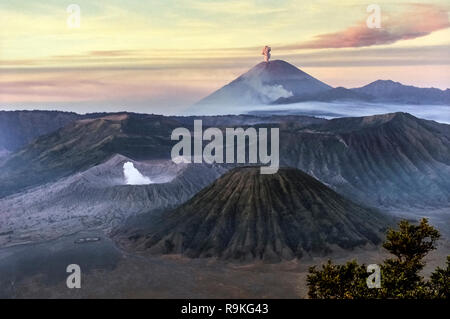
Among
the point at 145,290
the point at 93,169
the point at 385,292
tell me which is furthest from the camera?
the point at 93,169

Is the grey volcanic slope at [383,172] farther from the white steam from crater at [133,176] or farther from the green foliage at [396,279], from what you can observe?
the green foliage at [396,279]

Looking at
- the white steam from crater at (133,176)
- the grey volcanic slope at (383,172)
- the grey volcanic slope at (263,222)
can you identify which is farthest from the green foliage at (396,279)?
the white steam from crater at (133,176)

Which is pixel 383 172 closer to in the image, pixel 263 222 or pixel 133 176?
pixel 133 176

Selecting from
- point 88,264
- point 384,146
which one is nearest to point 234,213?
point 88,264

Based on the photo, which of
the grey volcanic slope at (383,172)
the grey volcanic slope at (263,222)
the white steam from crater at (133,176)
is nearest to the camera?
the grey volcanic slope at (263,222)

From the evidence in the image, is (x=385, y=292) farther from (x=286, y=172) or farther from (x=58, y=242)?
(x=58, y=242)
